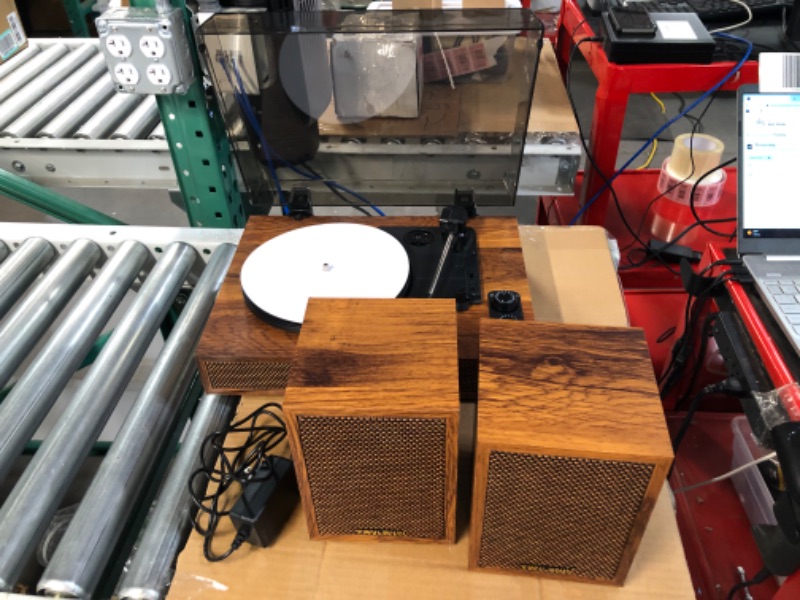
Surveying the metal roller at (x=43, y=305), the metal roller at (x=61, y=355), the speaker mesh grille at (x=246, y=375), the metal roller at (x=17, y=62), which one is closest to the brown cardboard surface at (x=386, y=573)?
the speaker mesh grille at (x=246, y=375)

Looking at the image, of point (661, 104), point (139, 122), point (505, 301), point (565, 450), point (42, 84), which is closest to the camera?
point (565, 450)

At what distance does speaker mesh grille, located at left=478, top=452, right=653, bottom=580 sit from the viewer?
1.62 feet

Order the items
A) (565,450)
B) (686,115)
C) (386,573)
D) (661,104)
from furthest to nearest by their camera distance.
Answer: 1. (661,104)
2. (686,115)
3. (386,573)
4. (565,450)

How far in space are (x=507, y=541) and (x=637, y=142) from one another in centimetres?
248

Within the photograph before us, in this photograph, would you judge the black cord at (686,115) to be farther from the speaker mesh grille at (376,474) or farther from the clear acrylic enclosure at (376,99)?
the speaker mesh grille at (376,474)

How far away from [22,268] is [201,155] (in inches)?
12.8

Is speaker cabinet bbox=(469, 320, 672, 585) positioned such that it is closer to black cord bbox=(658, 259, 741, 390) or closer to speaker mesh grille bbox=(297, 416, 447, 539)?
speaker mesh grille bbox=(297, 416, 447, 539)

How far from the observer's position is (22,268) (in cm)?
93

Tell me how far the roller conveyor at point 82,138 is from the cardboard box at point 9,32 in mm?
327

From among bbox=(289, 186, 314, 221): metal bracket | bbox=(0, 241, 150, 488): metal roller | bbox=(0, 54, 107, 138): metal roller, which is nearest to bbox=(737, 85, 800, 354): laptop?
bbox=(289, 186, 314, 221): metal bracket

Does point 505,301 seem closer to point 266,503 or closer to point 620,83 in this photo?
point 266,503

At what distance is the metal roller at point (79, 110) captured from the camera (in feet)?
3.96

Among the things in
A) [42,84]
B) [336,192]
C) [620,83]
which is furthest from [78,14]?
[620,83]

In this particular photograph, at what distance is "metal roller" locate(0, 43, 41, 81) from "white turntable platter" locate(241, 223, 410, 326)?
1.11 m
